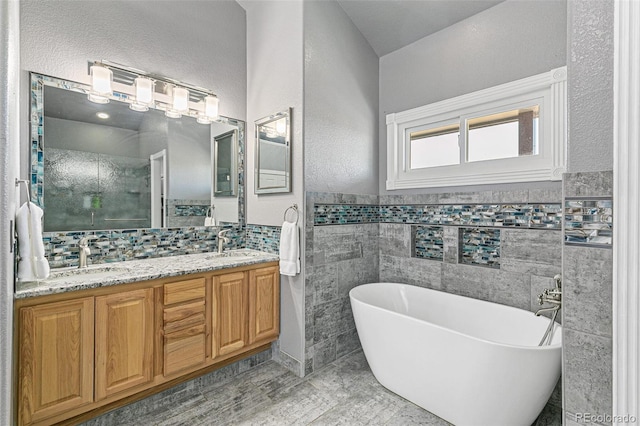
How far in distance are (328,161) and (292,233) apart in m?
0.71

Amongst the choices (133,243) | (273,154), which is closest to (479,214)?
(273,154)

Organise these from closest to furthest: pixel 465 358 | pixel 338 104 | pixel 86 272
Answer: pixel 465 358, pixel 86 272, pixel 338 104

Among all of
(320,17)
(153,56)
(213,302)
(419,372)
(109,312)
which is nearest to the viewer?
(109,312)

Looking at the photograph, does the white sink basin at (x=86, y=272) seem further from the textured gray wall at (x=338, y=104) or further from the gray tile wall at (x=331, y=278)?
the textured gray wall at (x=338, y=104)

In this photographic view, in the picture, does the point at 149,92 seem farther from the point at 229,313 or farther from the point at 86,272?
the point at 229,313

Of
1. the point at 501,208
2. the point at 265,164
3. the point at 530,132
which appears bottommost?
the point at 501,208

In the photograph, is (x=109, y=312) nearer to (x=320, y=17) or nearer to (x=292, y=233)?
(x=292, y=233)

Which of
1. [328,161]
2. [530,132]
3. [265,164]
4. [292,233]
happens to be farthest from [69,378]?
[530,132]

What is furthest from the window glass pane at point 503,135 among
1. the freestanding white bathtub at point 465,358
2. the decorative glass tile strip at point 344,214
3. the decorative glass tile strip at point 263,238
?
the decorative glass tile strip at point 263,238

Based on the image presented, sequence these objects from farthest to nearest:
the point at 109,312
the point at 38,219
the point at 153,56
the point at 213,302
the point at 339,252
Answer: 1. the point at 339,252
2. the point at 153,56
3. the point at 213,302
4. the point at 109,312
5. the point at 38,219

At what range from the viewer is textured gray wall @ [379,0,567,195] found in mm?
2100

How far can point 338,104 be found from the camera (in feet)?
8.85

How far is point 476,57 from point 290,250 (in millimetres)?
2158

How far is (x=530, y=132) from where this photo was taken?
226 centimetres
